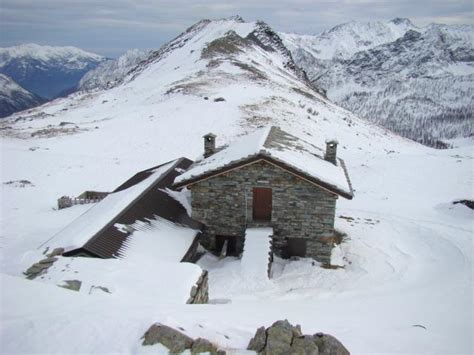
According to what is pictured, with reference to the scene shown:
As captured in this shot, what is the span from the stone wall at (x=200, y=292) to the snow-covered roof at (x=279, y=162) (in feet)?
20.1

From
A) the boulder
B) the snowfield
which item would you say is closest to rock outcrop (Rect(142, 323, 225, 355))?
the snowfield

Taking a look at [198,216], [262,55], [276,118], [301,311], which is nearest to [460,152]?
[276,118]

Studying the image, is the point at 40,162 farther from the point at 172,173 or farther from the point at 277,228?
the point at 277,228

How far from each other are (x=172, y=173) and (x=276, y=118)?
82.5 ft

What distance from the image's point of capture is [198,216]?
1850 cm

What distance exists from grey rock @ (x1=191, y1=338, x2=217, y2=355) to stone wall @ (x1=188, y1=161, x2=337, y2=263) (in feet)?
33.8

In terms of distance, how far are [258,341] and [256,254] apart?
8330mm

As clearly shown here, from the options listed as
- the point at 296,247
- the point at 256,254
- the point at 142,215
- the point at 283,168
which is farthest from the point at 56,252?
the point at 296,247

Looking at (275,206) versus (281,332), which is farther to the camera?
(275,206)

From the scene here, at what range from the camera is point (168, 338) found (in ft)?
25.4

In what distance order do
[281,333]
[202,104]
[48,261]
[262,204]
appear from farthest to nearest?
[202,104]
[262,204]
[48,261]
[281,333]

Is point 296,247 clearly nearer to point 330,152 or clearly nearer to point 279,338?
point 330,152

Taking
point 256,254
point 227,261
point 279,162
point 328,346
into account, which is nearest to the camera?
point 328,346

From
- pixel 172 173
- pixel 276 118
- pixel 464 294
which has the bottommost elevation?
pixel 464 294
